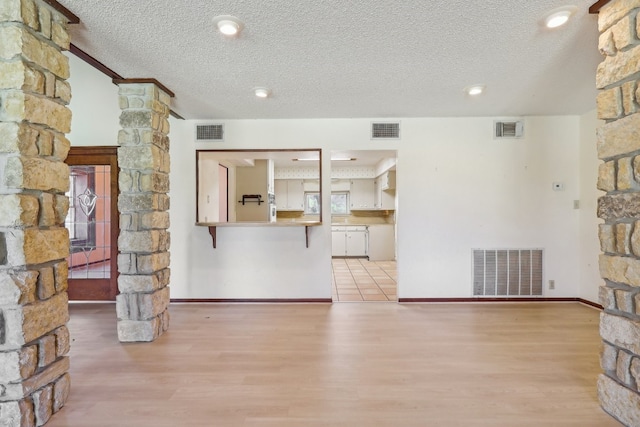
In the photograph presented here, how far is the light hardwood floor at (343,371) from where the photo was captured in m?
1.67

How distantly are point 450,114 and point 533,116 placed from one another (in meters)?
1.03

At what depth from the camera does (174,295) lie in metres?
3.76

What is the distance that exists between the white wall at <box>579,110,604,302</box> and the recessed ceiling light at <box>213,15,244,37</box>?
12.7 ft

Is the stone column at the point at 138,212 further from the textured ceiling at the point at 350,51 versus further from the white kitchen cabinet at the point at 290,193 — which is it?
the white kitchen cabinet at the point at 290,193

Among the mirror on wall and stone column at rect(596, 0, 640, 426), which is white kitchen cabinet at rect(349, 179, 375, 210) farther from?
stone column at rect(596, 0, 640, 426)

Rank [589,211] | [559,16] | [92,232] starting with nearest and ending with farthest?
[559,16] < [589,211] < [92,232]

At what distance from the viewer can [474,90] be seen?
2844 millimetres

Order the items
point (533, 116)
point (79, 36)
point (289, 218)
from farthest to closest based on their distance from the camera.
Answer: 1. point (289, 218)
2. point (533, 116)
3. point (79, 36)

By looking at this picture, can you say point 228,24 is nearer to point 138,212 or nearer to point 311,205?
point 138,212

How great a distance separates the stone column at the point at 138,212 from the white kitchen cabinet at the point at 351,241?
510 cm

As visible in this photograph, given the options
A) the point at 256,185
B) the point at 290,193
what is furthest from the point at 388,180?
the point at 256,185

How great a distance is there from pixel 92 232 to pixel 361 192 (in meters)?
5.57

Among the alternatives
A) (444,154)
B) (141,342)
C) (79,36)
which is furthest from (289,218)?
(79,36)

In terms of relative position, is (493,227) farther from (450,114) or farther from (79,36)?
(79,36)
